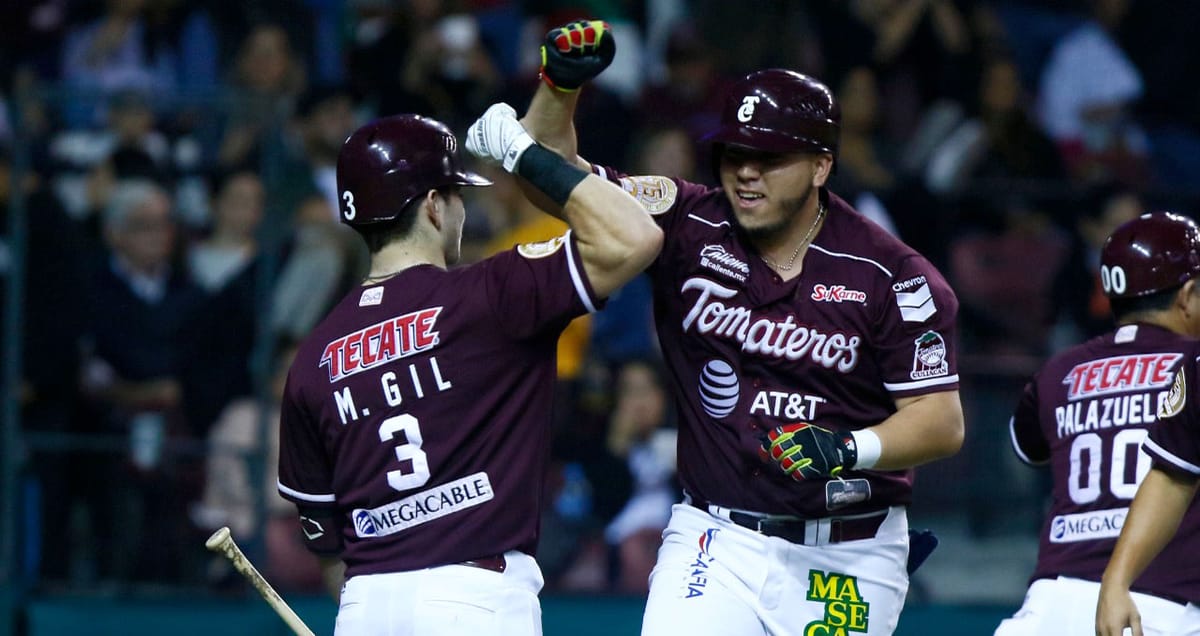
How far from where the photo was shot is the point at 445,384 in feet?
16.3

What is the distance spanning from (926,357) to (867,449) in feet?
1.42

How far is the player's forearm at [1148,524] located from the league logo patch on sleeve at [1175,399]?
190mm

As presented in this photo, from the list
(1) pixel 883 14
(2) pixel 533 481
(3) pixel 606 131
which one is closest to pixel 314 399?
(2) pixel 533 481

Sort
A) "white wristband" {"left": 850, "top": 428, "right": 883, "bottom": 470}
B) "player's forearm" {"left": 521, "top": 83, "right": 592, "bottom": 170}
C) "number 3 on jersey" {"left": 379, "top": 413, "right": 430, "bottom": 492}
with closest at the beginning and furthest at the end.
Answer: "number 3 on jersey" {"left": 379, "top": 413, "right": 430, "bottom": 492} → "white wristband" {"left": 850, "top": 428, "right": 883, "bottom": 470} → "player's forearm" {"left": 521, "top": 83, "right": 592, "bottom": 170}

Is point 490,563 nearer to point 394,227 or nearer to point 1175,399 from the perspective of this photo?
point 394,227

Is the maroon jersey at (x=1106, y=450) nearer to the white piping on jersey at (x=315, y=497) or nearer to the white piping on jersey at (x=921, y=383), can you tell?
the white piping on jersey at (x=921, y=383)

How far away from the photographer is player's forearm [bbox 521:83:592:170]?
17.5 feet

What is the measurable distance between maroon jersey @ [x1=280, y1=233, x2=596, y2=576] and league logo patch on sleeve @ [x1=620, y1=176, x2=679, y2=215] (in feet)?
2.83

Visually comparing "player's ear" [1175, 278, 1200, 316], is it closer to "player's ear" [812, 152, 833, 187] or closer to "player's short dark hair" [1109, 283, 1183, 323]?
"player's short dark hair" [1109, 283, 1183, 323]

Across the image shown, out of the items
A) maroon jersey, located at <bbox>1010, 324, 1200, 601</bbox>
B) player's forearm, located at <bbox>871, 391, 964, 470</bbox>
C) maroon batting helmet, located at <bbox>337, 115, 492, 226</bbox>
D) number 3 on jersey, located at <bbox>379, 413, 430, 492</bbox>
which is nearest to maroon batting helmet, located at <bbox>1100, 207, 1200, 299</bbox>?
maroon jersey, located at <bbox>1010, 324, 1200, 601</bbox>

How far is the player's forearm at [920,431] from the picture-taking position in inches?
210

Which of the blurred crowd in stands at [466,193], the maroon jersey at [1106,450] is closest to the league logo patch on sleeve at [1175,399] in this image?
the maroon jersey at [1106,450]

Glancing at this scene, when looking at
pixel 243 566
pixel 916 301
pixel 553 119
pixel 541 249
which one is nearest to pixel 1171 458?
pixel 916 301

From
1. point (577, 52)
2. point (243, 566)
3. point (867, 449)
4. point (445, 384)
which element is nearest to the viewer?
point (445, 384)
